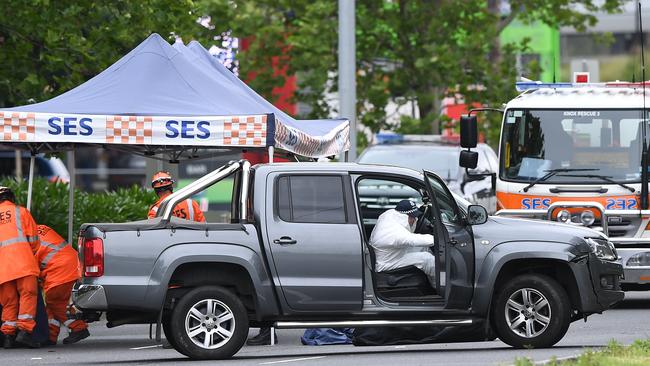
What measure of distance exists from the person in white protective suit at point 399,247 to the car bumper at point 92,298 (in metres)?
2.31

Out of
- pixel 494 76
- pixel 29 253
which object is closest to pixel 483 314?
pixel 29 253

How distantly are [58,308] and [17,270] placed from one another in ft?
2.86

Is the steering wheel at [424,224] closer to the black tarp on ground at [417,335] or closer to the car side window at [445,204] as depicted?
the car side window at [445,204]

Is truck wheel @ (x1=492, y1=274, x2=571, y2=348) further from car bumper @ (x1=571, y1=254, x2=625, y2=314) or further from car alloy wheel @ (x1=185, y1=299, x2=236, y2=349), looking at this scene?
car alloy wheel @ (x1=185, y1=299, x2=236, y2=349)

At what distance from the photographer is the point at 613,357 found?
36.4ft

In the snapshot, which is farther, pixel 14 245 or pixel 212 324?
pixel 14 245

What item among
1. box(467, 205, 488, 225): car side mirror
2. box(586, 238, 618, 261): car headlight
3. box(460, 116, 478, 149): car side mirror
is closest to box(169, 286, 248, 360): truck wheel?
box(467, 205, 488, 225): car side mirror

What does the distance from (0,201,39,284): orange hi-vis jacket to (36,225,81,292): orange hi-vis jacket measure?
280 mm

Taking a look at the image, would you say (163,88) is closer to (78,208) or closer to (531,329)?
(531,329)

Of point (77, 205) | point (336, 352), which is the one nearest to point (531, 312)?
point (336, 352)

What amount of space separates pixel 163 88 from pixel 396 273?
402cm

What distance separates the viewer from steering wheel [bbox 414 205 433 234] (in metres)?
13.3

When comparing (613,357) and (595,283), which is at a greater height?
(595,283)

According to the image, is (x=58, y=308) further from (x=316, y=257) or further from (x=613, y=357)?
(x=613, y=357)
